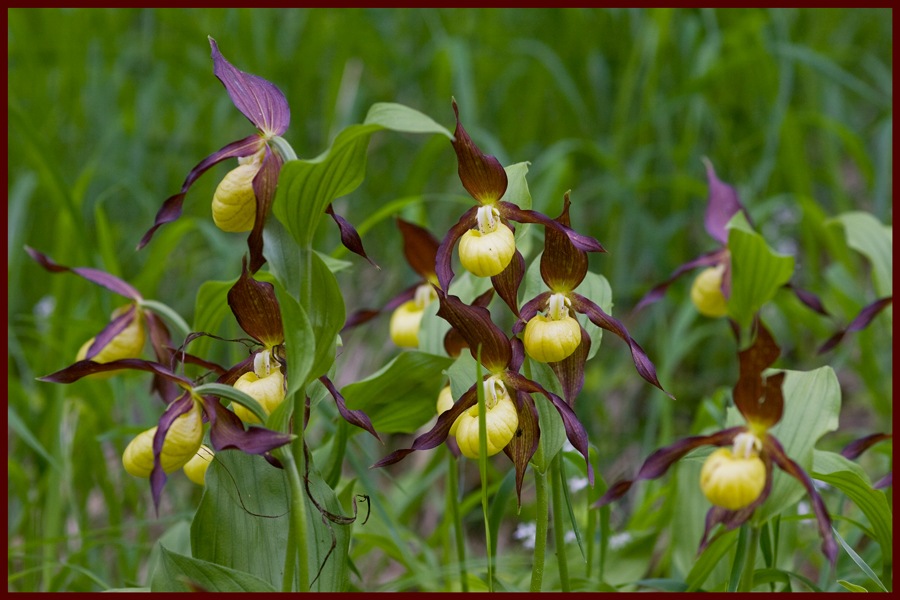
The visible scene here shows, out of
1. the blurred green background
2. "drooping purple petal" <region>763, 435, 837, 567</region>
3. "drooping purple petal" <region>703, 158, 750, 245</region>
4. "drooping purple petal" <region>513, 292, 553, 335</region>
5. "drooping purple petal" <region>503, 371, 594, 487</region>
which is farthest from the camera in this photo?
the blurred green background

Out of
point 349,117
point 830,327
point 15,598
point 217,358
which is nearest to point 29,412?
point 217,358

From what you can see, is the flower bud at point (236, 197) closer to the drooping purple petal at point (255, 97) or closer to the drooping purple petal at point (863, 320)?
the drooping purple petal at point (255, 97)

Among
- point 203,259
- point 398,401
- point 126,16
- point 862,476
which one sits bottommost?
point 862,476

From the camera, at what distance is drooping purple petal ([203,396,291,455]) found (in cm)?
72

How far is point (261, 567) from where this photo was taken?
92 centimetres

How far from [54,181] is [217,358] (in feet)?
2.44

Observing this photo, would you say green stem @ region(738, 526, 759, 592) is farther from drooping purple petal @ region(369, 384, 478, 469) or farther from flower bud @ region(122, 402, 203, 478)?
flower bud @ region(122, 402, 203, 478)

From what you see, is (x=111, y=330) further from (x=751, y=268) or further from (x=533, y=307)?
(x=751, y=268)

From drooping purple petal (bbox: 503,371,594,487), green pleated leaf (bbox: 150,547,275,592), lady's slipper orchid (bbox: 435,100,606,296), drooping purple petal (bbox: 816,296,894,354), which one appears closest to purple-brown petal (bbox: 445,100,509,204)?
lady's slipper orchid (bbox: 435,100,606,296)

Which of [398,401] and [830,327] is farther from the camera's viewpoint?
[830,327]

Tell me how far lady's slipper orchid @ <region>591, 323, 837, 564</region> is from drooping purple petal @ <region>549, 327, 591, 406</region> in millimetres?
146

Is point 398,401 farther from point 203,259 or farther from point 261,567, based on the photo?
point 203,259

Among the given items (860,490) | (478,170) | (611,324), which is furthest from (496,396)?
(860,490)

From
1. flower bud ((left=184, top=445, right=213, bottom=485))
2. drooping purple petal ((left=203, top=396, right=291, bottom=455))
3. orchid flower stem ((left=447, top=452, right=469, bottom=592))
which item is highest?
drooping purple petal ((left=203, top=396, right=291, bottom=455))
